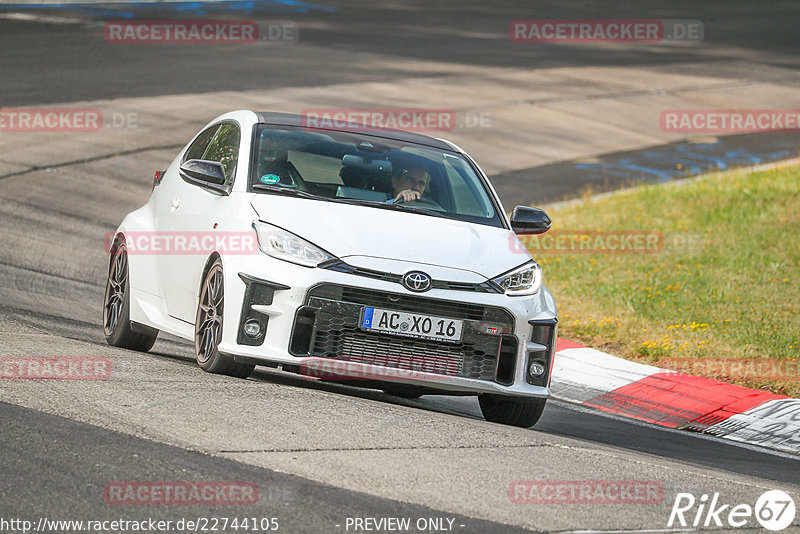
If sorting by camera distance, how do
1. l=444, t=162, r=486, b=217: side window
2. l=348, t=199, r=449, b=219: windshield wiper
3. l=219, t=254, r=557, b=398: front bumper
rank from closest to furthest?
l=219, t=254, r=557, b=398: front bumper, l=348, t=199, r=449, b=219: windshield wiper, l=444, t=162, r=486, b=217: side window

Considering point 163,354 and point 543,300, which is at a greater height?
point 543,300

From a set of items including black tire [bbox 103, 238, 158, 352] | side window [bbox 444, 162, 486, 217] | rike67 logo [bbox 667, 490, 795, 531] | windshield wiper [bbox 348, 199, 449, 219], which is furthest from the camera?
black tire [bbox 103, 238, 158, 352]

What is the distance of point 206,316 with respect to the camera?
7.62m

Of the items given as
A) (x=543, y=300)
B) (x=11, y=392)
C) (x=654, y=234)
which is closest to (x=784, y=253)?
(x=654, y=234)

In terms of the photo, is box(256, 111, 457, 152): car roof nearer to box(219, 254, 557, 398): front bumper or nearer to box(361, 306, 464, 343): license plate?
box(219, 254, 557, 398): front bumper

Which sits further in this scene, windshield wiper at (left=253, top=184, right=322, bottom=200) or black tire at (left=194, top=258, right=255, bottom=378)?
windshield wiper at (left=253, top=184, right=322, bottom=200)

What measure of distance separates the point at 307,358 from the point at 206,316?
82cm

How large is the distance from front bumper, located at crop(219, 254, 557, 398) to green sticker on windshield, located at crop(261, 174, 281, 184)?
796 mm

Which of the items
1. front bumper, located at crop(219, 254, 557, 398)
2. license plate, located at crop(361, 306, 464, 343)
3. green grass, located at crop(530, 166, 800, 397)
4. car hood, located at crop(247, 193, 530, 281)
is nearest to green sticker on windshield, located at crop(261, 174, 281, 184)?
car hood, located at crop(247, 193, 530, 281)

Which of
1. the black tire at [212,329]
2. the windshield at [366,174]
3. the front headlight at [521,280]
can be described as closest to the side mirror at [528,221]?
the windshield at [366,174]

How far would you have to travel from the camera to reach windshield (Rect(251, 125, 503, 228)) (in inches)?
317

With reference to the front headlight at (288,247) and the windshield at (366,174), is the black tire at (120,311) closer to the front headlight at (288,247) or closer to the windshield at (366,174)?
the windshield at (366,174)

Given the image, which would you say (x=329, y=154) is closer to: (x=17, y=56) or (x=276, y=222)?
(x=276, y=222)

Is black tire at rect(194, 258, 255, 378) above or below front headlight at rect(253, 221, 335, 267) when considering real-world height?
below
